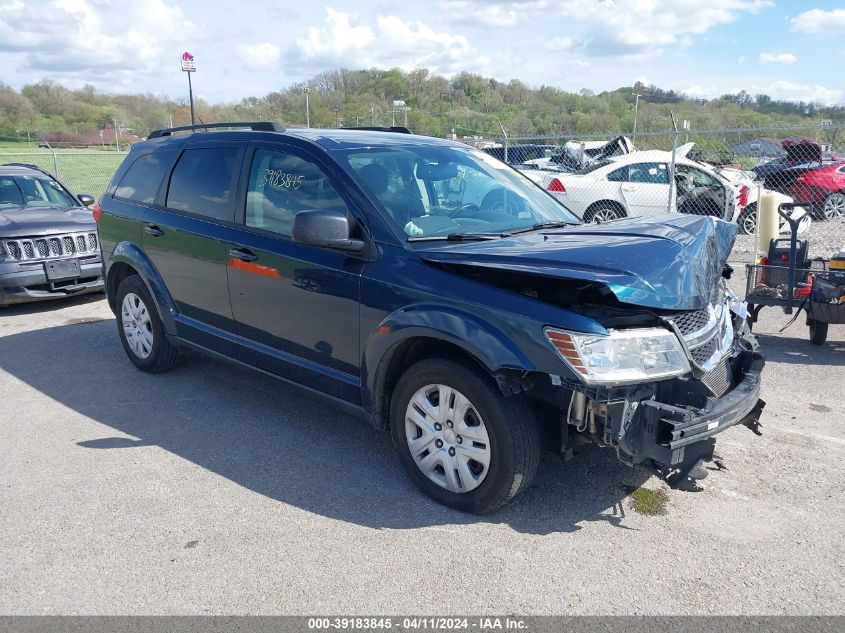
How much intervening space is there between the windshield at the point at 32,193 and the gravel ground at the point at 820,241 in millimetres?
9892

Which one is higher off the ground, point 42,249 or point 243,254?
point 243,254

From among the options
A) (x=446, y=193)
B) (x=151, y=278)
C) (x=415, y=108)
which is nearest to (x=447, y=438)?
(x=446, y=193)

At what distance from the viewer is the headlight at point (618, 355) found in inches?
120

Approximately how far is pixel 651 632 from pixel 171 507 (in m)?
2.40

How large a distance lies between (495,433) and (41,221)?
7.17m

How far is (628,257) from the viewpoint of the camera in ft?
10.8

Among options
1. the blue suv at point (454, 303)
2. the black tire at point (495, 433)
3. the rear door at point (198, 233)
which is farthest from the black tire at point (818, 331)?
the rear door at point (198, 233)

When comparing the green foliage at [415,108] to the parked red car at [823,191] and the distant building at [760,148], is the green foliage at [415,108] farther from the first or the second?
the parked red car at [823,191]

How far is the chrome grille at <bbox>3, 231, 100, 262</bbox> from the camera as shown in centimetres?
809

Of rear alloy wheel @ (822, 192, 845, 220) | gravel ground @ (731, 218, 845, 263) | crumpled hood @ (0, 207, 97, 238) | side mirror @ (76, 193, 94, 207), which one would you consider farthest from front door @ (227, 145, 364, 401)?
rear alloy wheel @ (822, 192, 845, 220)

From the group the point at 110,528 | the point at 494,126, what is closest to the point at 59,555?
the point at 110,528

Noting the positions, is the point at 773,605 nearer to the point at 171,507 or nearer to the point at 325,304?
the point at 325,304

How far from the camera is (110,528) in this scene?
11.6 feet

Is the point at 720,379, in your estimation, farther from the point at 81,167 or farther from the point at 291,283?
the point at 81,167
